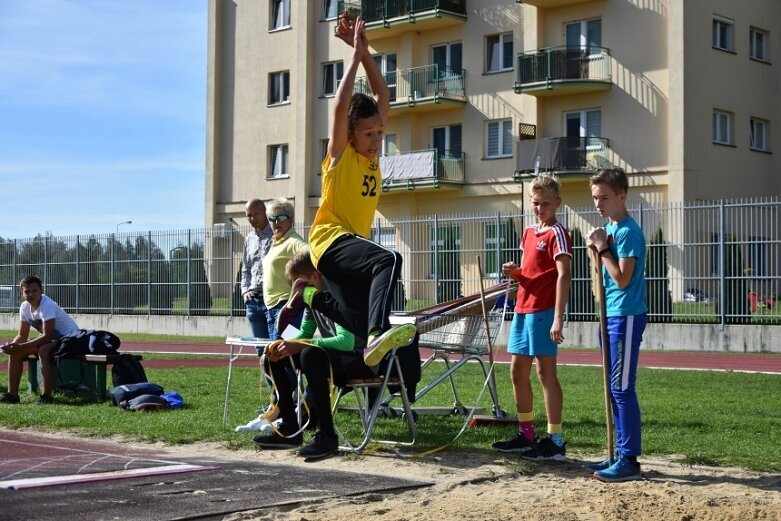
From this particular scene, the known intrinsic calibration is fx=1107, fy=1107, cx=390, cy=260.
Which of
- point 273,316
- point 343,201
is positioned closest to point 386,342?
point 343,201

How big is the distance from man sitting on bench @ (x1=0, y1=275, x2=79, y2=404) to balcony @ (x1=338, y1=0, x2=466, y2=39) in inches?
1140

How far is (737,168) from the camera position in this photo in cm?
3688

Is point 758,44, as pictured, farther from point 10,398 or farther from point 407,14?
point 10,398

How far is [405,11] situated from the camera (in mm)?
41125

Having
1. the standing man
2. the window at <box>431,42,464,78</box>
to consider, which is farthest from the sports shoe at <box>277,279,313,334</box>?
the window at <box>431,42,464,78</box>

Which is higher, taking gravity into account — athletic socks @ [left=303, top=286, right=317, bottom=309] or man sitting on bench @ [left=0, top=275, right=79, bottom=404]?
athletic socks @ [left=303, top=286, right=317, bottom=309]

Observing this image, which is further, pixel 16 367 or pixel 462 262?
pixel 462 262

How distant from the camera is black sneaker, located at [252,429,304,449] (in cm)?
821

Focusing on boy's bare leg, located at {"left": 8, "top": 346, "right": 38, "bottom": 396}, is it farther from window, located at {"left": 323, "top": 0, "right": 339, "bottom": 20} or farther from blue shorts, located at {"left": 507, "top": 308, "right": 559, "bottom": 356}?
window, located at {"left": 323, "top": 0, "right": 339, "bottom": 20}

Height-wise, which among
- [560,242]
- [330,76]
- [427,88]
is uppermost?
[330,76]

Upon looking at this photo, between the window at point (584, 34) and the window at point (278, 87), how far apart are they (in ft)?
42.8

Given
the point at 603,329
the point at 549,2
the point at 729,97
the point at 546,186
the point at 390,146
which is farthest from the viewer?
the point at 390,146

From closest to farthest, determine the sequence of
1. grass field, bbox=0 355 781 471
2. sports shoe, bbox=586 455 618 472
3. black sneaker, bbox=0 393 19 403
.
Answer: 1. sports shoe, bbox=586 455 618 472
2. grass field, bbox=0 355 781 471
3. black sneaker, bbox=0 393 19 403

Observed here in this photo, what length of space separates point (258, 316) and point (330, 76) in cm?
3414
